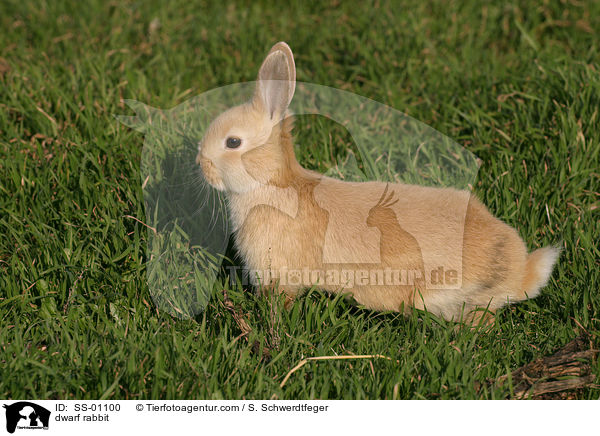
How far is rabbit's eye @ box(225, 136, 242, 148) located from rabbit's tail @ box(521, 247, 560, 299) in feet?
5.02

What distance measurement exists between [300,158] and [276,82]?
918 millimetres

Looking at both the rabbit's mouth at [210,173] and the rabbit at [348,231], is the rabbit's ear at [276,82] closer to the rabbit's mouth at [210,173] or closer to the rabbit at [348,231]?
the rabbit at [348,231]

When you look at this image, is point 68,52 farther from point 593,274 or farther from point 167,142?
point 593,274

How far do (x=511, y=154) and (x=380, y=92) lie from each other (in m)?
1.19

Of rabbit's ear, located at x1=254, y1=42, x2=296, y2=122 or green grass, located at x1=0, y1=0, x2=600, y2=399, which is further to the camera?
rabbit's ear, located at x1=254, y1=42, x2=296, y2=122

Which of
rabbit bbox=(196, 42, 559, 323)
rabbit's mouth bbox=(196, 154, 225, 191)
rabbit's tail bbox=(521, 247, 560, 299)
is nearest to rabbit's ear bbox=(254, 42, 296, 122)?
rabbit bbox=(196, 42, 559, 323)
